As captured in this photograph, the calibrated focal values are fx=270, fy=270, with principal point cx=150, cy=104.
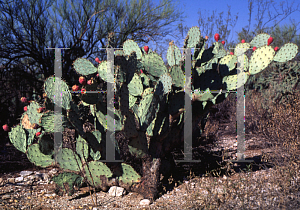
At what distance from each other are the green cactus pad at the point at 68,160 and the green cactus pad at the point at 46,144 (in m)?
0.18

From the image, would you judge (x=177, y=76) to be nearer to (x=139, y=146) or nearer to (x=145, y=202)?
(x=139, y=146)

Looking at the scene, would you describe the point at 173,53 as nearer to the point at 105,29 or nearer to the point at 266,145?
the point at 266,145

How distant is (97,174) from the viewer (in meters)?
3.30

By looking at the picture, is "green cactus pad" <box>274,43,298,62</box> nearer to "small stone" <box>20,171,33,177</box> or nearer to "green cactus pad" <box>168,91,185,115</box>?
"green cactus pad" <box>168,91,185,115</box>

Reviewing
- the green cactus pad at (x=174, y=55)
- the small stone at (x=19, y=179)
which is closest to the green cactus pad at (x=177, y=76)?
the green cactus pad at (x=174, y=55)

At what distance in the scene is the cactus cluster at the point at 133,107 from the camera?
2854 mm

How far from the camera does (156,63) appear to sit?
11.1 feet

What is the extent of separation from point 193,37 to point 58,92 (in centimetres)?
193

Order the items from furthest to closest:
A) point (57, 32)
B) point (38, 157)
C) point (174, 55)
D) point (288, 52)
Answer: point (57, 32) → point (288, 52) → point (174, 55) → point (38, 157)

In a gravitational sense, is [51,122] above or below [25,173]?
above

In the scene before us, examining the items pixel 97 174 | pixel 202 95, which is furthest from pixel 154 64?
pixel 97 174

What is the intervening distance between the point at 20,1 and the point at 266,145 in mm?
6498

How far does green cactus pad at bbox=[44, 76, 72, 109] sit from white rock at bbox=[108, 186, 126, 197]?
46.8 inches

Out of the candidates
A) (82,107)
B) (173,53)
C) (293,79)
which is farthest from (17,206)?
(293,79)
